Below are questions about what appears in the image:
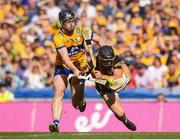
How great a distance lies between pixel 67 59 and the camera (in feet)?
43.7

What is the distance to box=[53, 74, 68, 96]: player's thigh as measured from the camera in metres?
13.6

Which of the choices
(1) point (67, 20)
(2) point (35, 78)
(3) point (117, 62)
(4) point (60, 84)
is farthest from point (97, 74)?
(2) point (35, 78)

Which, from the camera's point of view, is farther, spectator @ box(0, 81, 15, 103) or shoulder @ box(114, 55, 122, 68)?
spectator @ box(0, 81, 15, 103)

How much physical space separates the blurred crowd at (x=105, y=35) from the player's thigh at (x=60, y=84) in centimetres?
429

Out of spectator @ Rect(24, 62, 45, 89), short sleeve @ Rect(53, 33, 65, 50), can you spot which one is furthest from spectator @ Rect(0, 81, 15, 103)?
short sleeve @ Rect(53, 33, 65, 50)

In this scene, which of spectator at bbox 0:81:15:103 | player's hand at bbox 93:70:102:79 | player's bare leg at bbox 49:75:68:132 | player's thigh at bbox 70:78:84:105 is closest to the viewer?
player's bare leg at bbox 49:75:68:132

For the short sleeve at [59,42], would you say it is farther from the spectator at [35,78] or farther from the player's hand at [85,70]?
the spectator at [35,78]

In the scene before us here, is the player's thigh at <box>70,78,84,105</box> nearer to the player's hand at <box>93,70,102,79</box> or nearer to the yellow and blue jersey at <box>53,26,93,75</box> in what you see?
the yellow and blue jersey at <box>53,26,93,75</box>

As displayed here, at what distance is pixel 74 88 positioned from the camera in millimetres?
14086

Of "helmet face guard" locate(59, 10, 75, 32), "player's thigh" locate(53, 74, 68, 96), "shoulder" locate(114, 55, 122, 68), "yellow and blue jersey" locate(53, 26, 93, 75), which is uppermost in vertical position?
"helmet face guard" locate(59, 10, 75, 32)

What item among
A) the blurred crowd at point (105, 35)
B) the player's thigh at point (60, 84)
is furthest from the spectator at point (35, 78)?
the player's thigh at point (60, 84)

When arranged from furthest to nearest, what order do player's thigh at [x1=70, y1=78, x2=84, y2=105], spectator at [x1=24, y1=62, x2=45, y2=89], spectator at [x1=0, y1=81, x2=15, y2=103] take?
1. spectator at [x1=24, y1=62, x2=45, y2=89]
2. spectator at [x1=0, y1=81, x2=15, y2=103]
3. player's thigh at [x1=70, y1=78, x2=84, y2=105]

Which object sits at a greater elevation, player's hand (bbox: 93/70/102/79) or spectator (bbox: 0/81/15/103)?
player's hand (bbox: 93/70/102/79)

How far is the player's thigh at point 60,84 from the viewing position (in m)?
13.6
